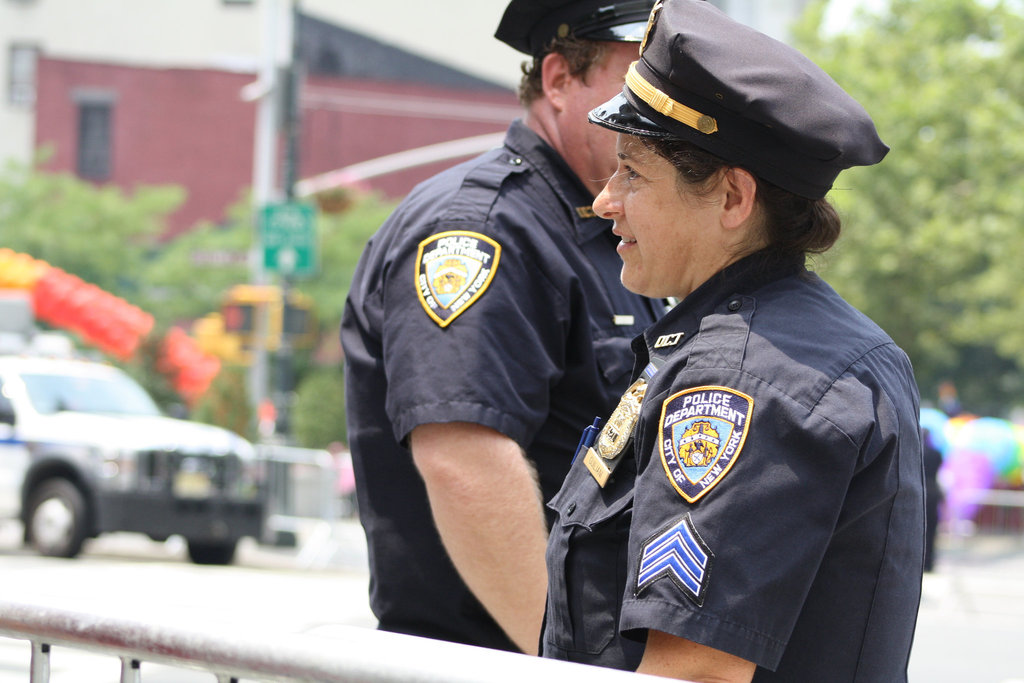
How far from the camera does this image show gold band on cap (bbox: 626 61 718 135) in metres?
1.71

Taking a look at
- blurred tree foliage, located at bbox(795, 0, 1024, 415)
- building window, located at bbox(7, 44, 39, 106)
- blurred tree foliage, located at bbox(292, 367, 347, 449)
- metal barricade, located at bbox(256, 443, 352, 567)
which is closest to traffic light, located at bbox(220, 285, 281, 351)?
blurred tree foliage, located at bbox(292, 367, 347, 449)

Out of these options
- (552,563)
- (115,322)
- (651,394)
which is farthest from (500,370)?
(115,322)

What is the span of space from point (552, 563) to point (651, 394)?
0.33 m

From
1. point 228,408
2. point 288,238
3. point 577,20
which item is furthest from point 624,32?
point 228,408

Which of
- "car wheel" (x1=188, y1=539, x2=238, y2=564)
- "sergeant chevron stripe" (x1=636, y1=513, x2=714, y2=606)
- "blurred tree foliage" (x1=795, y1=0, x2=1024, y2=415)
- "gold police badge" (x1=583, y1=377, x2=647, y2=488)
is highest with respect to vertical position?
"blurred tree foliage" (x1=795, y1=0, x2=1024, y2=415)

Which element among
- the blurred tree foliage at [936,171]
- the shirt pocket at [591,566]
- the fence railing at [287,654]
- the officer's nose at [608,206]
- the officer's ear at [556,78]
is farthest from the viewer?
the blurred tree foliage at [936,171]

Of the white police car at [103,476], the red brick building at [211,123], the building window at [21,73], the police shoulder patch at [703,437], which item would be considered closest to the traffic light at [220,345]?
the white police car at [103,476]

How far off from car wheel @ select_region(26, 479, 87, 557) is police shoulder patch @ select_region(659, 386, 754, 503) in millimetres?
11308

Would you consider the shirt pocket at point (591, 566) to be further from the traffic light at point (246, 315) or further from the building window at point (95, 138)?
the building window at point (95, 138)

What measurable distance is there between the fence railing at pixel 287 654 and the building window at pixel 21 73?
41379 millimetres

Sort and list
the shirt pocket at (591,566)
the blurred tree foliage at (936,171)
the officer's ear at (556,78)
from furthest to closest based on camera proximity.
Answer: the blurred tree foliage at (936,171), the officer's ear at (556,78), the shirt pocket at (591,566)

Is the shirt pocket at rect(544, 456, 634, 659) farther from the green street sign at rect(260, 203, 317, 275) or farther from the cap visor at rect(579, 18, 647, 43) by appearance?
the green street sign at rect(260, 203, 317, 275)

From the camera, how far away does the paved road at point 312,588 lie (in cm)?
886

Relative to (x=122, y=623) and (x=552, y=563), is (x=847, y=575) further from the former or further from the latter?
(x=122, y=623)
